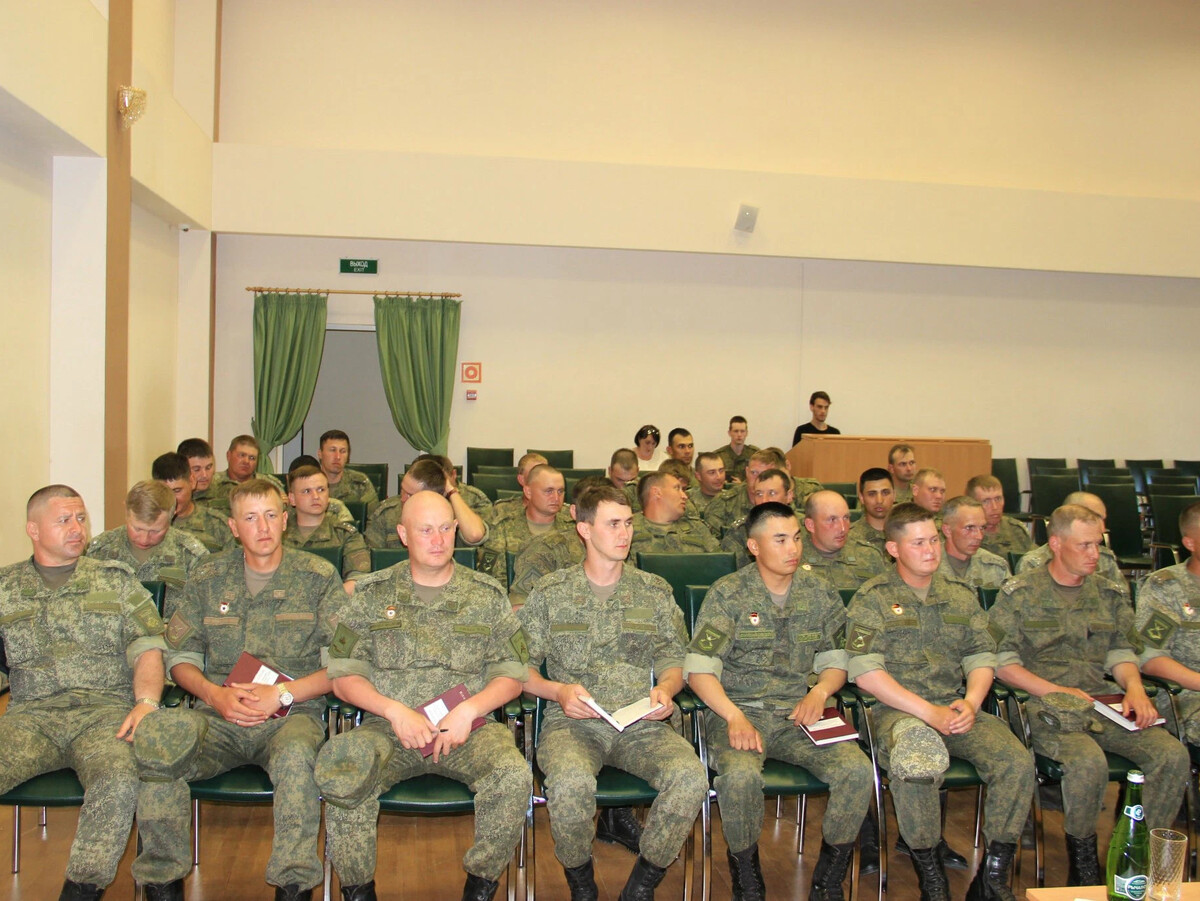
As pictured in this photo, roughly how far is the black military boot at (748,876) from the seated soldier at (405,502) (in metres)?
1.93

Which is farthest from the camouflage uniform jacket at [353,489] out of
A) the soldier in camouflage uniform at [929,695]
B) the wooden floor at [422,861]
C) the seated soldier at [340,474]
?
the soldier in camouflage uniform at [929,695]

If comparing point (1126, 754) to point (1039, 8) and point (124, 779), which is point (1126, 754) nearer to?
point (124, 779)

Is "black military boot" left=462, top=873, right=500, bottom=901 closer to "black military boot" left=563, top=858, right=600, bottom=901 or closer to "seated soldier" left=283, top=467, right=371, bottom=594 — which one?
"black military boot" left=563, top=858, right=600, bottom=901

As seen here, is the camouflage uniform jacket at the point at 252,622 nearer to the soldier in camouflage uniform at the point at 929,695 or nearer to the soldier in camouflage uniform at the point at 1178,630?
the soldier in camouflage uniform at the point at 929,695

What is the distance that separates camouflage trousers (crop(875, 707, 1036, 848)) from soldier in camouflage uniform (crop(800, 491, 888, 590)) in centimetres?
119

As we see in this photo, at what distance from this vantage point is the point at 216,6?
9.09 metres

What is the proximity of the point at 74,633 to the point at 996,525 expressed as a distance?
4355mm

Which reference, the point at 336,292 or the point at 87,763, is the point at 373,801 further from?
the point at 336,292

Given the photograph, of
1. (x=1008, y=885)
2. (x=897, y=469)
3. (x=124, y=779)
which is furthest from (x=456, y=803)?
(x=897, y=469)

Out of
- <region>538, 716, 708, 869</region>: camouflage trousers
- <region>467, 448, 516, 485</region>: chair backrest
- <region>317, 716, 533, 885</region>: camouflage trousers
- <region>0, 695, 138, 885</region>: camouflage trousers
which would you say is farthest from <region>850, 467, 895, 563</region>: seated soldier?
<region>467, 448, 516, 485</region>: chair backrest

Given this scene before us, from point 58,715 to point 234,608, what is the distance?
0.59 m

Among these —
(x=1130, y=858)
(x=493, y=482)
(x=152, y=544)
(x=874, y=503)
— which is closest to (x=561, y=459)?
(x=493, y=482)

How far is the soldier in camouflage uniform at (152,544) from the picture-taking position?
3801 millimetres

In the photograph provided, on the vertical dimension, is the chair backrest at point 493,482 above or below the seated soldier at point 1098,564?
above
